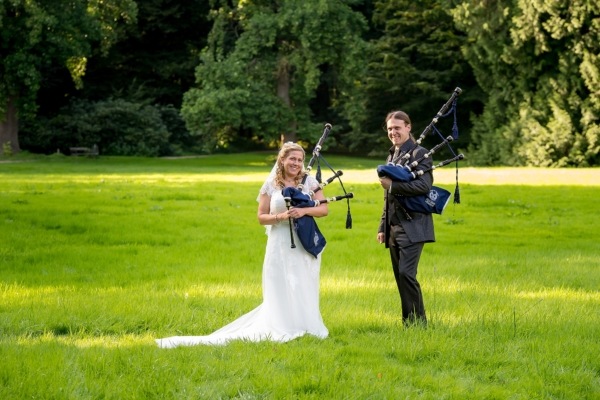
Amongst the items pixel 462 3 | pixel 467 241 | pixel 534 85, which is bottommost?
pixel 467 241

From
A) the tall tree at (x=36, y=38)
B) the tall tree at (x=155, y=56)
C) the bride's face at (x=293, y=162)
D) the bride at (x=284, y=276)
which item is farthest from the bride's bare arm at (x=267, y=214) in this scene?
the tall tree at (x=155, y=56)

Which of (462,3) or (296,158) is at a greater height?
(462,3)

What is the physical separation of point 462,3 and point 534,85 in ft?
20.0

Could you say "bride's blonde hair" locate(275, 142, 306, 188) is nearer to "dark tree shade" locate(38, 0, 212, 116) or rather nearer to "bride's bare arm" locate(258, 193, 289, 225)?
"bride's bare arm" locate(258, 193, 289, 225)

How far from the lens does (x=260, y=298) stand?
384 inches

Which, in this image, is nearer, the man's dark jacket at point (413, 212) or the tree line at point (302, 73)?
the man's dark jacket at point (413, 212)

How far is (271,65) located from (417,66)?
12.4 meters

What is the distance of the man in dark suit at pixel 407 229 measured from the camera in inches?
296

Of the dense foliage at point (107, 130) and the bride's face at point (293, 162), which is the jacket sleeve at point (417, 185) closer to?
the bride's face at point (293, 162)

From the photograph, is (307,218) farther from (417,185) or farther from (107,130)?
(107,130)

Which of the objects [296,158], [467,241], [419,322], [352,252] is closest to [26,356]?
[296,158]

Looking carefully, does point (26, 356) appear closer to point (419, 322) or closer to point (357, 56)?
point (419, 322)

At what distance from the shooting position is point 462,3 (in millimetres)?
41469

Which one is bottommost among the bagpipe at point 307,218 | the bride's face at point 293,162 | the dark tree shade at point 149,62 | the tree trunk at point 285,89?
the bagpipe at point 307,218
